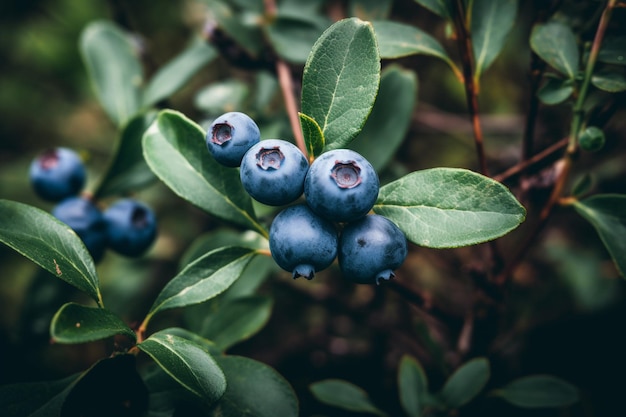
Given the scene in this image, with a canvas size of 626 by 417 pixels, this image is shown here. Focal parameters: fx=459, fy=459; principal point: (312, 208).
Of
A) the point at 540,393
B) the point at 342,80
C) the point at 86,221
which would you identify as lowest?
the point at 540,393

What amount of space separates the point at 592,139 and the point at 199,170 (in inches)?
35.6

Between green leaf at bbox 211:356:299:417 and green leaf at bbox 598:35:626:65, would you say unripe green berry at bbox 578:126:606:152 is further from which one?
green leaf at bbox 211:356:299:417

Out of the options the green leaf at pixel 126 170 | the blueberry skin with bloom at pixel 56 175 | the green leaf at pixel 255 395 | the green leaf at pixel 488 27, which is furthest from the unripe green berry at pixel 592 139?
the blueberry skin with bloom at pixel 56 175

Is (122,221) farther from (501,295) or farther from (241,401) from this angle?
(501,295)

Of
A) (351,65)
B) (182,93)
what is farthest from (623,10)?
(182,93)

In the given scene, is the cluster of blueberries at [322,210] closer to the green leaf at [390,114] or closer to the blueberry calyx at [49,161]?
the green leaf at [390,114]

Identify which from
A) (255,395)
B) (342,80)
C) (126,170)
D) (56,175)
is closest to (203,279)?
(255,395)

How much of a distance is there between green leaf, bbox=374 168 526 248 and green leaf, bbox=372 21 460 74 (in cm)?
39

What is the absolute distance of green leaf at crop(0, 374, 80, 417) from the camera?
102 cm

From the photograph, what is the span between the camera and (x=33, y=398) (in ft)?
3.43

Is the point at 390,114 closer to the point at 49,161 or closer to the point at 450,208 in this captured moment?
the point at 450,208

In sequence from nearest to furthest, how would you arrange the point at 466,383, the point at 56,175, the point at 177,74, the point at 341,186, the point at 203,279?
the point at 341,186 < the point at 203,279 < the point at 466,383 < the point at 56,175 < the point at 177,74

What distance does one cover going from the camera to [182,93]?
290 cm

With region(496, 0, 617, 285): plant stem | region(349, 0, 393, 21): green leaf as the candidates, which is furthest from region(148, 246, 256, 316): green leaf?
region(349, 0, 393, 21): green leaf
